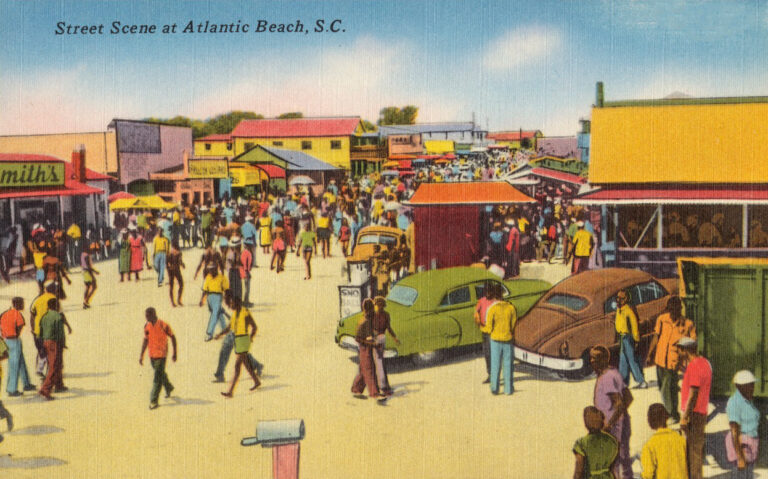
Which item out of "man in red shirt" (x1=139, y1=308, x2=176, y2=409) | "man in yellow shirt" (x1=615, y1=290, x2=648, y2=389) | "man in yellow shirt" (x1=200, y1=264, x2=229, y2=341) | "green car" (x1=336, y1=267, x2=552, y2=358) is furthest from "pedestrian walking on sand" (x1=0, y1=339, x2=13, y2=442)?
"man in yellow shirt" (x1=615, y1=290, x2=648, y2=389)

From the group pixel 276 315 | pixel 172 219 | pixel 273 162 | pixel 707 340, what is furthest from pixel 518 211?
pixel 273 162

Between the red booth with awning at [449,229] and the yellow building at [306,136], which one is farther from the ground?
the yellow building at [306,136]

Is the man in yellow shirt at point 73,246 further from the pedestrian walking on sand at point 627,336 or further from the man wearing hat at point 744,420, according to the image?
the man wearing hat at point 744,420

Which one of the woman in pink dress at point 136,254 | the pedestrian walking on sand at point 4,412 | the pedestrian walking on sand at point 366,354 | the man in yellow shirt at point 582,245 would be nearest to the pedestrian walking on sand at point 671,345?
the pedestrian walking on sand at point 366,354

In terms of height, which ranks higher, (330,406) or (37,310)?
(37,310)

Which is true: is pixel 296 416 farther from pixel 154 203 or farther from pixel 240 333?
pixel 154 203

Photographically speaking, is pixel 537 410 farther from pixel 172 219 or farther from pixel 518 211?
pixel 172 219

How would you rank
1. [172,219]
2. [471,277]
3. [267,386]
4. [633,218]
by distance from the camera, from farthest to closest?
[172,219] → [633,218] → [471,277] → [267,386]
